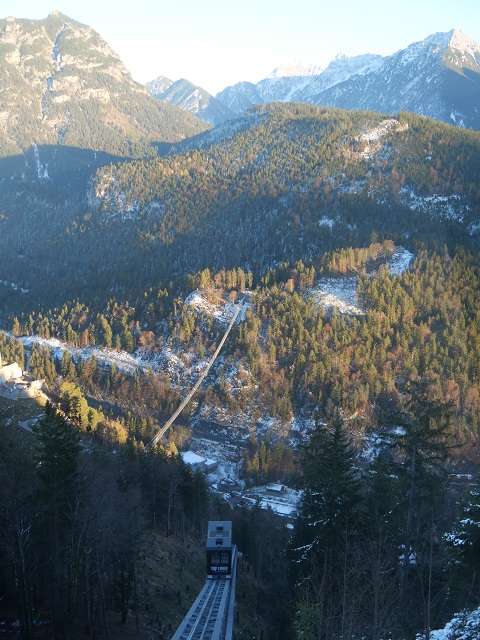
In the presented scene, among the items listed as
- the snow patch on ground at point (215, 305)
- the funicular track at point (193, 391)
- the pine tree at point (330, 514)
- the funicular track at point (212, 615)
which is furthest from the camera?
the snow patch on ground at point (215, 305)

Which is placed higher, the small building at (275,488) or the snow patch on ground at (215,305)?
the snow patch on ground at (215,305)

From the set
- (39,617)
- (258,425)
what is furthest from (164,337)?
(39,617)

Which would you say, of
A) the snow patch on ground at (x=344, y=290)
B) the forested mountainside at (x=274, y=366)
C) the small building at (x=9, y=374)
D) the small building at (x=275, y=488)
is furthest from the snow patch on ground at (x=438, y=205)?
the small building at (x=9, y=374)

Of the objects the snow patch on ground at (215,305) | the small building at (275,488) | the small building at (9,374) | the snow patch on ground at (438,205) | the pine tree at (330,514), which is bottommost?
the small building at (275,488)

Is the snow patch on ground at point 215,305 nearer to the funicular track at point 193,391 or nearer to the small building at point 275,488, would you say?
the funicular track at point 193,391

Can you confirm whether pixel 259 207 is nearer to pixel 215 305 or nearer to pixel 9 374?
pixel 215 305

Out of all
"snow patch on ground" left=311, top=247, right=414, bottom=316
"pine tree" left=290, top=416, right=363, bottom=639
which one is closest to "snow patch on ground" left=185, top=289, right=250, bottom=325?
"snow patch on ground" left=311, top=247, right=414, bottom=316

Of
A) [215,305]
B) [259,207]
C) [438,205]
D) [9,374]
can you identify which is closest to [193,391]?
[215,305]

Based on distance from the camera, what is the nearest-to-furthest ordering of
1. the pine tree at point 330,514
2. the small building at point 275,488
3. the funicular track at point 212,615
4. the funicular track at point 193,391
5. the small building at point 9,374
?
the funicular track at point 212,615 → the pine tree at point 330,514 → the small building at point 275,488 → the funicular track at point 193,391 → the small building at point 9,374

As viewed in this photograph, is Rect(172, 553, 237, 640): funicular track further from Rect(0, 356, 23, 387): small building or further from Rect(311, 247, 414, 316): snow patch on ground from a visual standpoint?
Rect(311, 247, 414, 316): snow patch on ground
